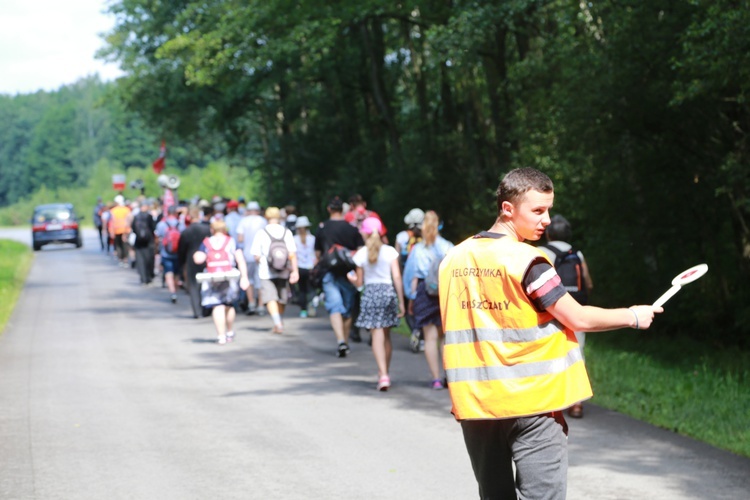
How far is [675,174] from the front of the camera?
1803 centimetres

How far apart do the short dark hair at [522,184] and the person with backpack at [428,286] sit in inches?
282

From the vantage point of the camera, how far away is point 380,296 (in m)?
12.4

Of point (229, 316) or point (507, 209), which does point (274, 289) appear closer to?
point (229, 316)

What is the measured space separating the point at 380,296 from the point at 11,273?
69.3 ft

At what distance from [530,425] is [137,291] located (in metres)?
22.7

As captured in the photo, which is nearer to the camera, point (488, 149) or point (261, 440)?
point (261, 440)

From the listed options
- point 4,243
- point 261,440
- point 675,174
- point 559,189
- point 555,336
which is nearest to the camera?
point 555,336

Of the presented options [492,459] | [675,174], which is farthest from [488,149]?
[492,459]

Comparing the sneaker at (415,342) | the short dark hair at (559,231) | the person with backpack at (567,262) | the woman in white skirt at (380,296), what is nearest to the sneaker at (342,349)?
the sneaker at (415,342)

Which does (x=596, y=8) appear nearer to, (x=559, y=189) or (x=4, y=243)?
(x=559, y=189)

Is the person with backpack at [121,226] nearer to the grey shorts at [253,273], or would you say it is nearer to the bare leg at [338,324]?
the grey shorts at [253,273]

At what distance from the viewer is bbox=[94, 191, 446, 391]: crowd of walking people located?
1230 cm

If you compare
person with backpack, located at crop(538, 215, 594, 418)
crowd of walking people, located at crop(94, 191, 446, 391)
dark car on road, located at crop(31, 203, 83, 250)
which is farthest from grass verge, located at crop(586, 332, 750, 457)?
dark car on road, located at crop(31, 203, 83, 250)

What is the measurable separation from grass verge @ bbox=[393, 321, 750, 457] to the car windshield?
34494 millimetres
